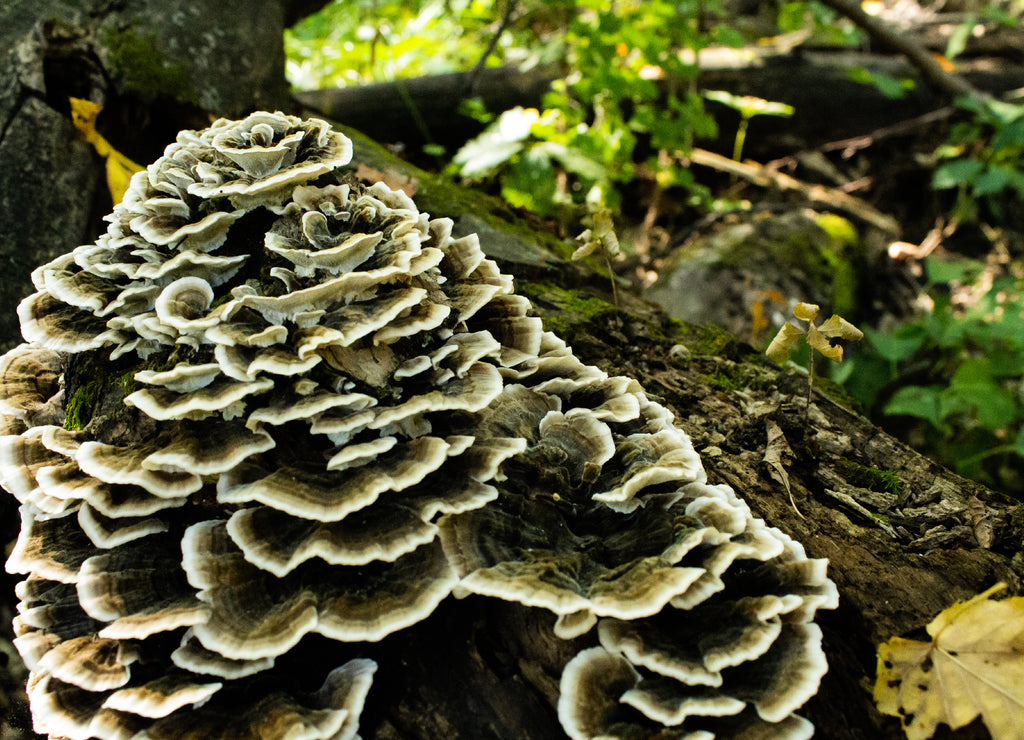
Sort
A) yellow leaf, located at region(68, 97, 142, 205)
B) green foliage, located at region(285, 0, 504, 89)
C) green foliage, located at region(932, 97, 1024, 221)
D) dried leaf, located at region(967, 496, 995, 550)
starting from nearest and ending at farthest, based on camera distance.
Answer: dried leaf, located at region(967, 496, 995, 550)
yellow leaf, located at region(68, 97, 142, 205)
green foliage, located at region(932, 97, 1024, 221)
green foliage, located at region(285, 0, 504, 89)

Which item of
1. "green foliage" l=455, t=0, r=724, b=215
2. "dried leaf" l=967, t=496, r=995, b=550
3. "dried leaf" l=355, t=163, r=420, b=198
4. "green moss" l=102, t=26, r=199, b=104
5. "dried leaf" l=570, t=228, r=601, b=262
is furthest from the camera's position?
"green foliage" l=455, t=0, r=724, b=215

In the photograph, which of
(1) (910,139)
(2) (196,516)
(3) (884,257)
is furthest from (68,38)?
(1) (910,139)

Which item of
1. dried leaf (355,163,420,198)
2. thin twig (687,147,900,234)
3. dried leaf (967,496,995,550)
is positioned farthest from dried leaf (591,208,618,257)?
thin twig (687,147,900,234)

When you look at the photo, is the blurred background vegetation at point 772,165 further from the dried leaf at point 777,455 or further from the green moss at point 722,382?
the dried leaf at point 777,455

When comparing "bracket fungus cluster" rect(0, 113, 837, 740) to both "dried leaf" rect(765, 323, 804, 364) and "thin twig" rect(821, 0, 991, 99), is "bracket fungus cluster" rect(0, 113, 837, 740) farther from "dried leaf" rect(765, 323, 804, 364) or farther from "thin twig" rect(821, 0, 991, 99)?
"thin twig" rect(821, 0, 991, 99)

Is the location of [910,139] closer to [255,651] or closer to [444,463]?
[444,463]

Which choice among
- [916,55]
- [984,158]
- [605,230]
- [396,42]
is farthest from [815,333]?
[396,42]
